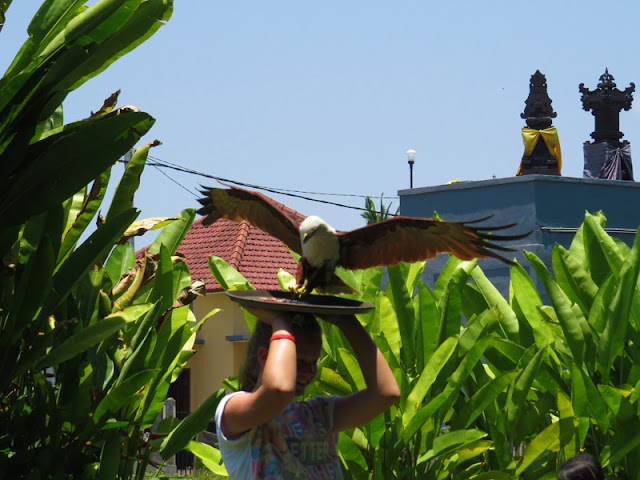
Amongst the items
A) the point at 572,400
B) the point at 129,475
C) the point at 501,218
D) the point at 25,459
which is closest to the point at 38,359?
the point at 25,459

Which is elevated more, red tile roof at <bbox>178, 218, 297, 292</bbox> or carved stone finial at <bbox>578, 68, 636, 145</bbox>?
carved stone finial at <bbox>578, 68, 636, 145</bbox>

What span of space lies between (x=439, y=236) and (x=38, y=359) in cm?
162

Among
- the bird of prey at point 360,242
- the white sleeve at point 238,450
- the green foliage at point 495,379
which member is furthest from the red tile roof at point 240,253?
the white sleeve at point 238,450

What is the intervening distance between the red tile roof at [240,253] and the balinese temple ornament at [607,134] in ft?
19.7

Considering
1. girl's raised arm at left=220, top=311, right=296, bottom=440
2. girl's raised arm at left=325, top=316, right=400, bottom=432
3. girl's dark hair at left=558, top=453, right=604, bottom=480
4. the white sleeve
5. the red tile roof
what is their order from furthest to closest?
the red tile roof
girl's dark hair at left=558, top=453, right=604, bottom=480
girl's raised arm at left=325, top=316, right=400, bottom=432
the white sleeve
girl's raised arm at left=220, top=311, right=296, bottom=440

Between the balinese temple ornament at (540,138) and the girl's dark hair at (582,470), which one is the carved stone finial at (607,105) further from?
the girl's dark hair at (582,470)

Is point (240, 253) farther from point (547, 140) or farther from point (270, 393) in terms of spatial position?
point (270, 393)

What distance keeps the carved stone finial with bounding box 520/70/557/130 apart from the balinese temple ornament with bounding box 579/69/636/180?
1174 mm

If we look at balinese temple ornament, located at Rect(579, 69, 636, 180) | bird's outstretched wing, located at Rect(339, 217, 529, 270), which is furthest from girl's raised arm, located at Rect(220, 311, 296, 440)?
balinese temple ornament, located at Rect(579, 69, 636, 180)

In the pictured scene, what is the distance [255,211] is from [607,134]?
13693 mm

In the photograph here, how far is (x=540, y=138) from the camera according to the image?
13.9 meters

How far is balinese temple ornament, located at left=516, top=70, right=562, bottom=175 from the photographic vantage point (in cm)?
1391

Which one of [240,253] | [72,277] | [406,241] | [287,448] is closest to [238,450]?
[287,448]

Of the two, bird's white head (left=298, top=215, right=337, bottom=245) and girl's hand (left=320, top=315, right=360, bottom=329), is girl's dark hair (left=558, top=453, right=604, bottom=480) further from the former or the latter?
bird's white head (left=298, top=215, right=337, bottom=245)
